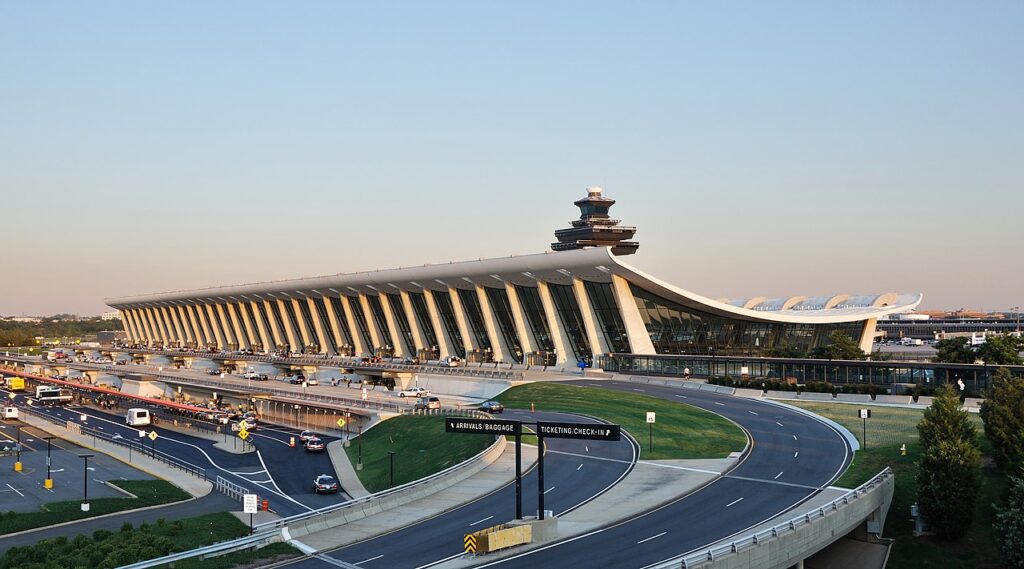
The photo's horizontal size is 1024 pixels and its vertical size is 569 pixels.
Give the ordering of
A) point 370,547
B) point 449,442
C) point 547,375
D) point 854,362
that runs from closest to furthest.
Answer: point 370,547
point 449,442
point 854,362
point 547,375

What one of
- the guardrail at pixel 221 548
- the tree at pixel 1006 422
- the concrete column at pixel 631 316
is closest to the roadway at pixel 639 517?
the guardrail at pixel 221 548

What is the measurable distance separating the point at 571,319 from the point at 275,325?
77015mm

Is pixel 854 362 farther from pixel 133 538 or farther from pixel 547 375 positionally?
pixel 133 538

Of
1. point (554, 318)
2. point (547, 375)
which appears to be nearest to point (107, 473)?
point (547, 375)

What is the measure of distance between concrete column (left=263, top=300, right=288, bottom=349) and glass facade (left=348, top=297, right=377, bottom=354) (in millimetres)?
28713

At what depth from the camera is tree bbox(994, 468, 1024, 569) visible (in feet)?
108

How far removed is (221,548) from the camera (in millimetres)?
30828

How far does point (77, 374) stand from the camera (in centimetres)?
14612


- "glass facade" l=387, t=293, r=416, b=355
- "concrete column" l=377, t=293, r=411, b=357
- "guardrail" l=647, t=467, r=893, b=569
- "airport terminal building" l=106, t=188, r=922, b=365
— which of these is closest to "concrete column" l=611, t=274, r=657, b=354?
"airport terminal building" l=106, t=188, r=922, b=365

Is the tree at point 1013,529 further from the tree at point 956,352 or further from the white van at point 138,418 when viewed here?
the white van at point 138,418

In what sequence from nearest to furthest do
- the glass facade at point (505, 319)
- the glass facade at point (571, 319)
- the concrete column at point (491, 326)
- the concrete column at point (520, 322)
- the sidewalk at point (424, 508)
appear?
the sidewalk at point (424, 508), the glass facade at point (571, 319), the concrete column at point (520, 322), the glass facade at point (505, 319), the concrete column at point (491, 326)

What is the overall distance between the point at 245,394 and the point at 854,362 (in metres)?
58.8

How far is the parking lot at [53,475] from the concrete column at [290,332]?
250 ft

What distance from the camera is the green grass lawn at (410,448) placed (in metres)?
52.2
